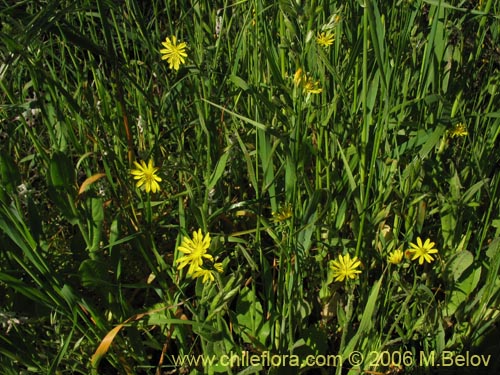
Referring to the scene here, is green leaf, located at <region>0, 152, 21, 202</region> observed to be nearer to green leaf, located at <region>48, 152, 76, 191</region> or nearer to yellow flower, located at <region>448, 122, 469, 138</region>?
green leaf, located at <region>48, 152, 76, 191</region>

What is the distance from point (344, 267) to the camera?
126cm

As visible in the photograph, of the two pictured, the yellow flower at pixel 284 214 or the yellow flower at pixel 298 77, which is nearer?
the yellow flower at pixel 298 77

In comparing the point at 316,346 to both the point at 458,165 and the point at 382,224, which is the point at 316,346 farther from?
the point at 458,165

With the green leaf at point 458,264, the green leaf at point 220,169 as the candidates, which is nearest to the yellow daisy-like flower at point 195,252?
the green leaf at point 220,169

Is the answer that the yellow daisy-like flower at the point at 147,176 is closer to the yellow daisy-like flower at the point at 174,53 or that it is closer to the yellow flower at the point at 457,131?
the yellow daisy-like flower at the point at 174,53

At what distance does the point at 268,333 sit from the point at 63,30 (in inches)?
30.6

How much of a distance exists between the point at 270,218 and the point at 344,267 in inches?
9.9

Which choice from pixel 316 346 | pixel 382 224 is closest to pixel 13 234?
pixel 316 346

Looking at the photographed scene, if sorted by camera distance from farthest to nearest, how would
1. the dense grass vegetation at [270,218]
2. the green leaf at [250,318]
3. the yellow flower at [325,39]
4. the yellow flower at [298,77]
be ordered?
the yellow flower at [325,39] < the green leaf at [250,318] < the dense grass vegetation at [270,218] < the yellow flower at [298,77]

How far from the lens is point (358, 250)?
1.30 metres

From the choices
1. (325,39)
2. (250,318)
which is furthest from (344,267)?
(325,39)

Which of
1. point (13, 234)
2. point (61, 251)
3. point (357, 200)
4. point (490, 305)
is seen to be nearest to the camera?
point (13, 234)

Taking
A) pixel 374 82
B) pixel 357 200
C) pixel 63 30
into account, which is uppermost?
pixel 63 30

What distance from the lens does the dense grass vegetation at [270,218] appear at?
3.83 feet
